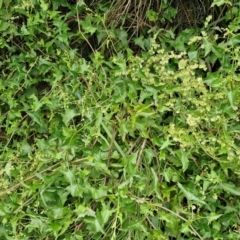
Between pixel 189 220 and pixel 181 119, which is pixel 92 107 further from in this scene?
pixel 189 220

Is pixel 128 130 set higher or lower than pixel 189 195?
higher

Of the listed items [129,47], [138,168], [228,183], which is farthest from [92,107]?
[228,183]

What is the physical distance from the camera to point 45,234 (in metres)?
1.56

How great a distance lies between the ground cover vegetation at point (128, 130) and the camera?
59.6 inches

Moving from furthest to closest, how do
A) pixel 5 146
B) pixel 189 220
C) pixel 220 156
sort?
pixel 5 146 → pixel 220 156 → pixel 189 220

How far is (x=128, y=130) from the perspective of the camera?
159 centimetres

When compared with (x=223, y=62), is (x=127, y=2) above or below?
above

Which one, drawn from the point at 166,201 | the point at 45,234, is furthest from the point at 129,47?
the point at 45,234

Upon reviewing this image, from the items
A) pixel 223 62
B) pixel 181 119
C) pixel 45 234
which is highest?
pixel 223 62

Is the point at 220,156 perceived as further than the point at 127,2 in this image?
No

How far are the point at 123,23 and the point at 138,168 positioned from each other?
626 mm

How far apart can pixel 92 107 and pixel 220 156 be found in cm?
47

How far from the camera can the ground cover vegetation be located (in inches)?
59.6

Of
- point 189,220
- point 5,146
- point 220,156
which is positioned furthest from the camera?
point 5,146
